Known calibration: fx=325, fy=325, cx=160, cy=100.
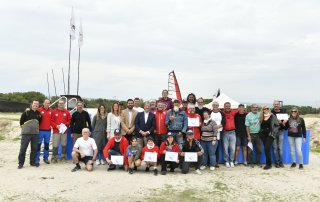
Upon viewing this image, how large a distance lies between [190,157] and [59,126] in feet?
11.5

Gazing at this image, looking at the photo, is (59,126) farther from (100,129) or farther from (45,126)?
(100,129)

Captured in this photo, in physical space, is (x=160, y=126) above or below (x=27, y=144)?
above

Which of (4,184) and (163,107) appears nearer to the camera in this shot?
(4,184)

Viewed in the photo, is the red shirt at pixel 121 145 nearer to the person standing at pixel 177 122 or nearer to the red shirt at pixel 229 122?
the person standing at pixel 177 122

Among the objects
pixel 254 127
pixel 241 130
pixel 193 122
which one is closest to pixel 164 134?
pixel 193 122

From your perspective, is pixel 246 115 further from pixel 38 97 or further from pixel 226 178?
pixel 38 97

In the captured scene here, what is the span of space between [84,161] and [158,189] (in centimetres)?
257

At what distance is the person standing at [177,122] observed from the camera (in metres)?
7.79

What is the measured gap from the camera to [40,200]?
17.4 ft

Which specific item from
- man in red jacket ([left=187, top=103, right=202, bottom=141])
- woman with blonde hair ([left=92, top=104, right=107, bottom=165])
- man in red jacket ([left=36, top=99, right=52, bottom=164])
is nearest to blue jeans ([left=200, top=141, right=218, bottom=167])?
man in red jacket ([left=187, top=103, right=202, bottom=141])

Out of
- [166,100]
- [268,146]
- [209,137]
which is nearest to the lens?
[209,137]

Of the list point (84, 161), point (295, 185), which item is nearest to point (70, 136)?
point (84, 161)

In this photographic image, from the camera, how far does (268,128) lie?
8.34 m

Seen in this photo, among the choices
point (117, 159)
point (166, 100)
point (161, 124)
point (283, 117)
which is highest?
point (166, 100)
